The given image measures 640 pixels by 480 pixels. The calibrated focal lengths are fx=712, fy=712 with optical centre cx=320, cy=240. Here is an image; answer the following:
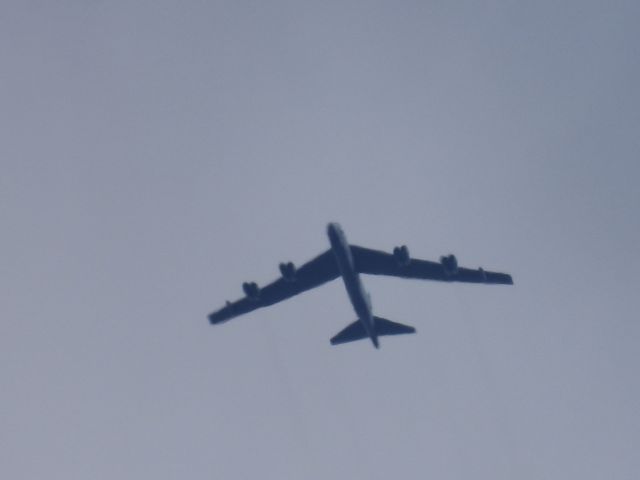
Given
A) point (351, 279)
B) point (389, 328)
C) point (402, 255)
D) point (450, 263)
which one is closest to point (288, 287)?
point (351, 279)

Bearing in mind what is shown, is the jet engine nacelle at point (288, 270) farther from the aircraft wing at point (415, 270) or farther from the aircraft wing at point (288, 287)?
the aircraft wing at point (415, 270)

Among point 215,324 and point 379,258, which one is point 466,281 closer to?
point 379,258

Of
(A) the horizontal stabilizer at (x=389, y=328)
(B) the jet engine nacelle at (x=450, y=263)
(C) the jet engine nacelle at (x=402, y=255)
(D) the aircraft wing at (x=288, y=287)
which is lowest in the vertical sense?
(A) the horizontal stabilizer at (x=389, y=328)

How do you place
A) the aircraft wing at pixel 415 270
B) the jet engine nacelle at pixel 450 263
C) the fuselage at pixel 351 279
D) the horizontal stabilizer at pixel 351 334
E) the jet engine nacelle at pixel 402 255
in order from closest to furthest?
the fuselage at pixel 351 279 → the jet engine nacelle at pixel 402 255 → the jet engine nacelle at pixel 450 263 → the aircraft wing at pixel 415 270 → the horizontal stabilizer at pixel 351 334

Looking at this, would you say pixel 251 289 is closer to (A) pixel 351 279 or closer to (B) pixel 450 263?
(A) pixel 351 279

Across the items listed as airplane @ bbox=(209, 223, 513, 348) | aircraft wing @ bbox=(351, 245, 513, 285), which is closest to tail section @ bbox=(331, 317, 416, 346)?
airplane @ bbox=(209, 223, 513, 348)

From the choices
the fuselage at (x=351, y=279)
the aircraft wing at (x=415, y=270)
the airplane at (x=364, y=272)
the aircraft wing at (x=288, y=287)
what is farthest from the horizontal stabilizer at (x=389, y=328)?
the aircraft wing at (x=288, y=287)
